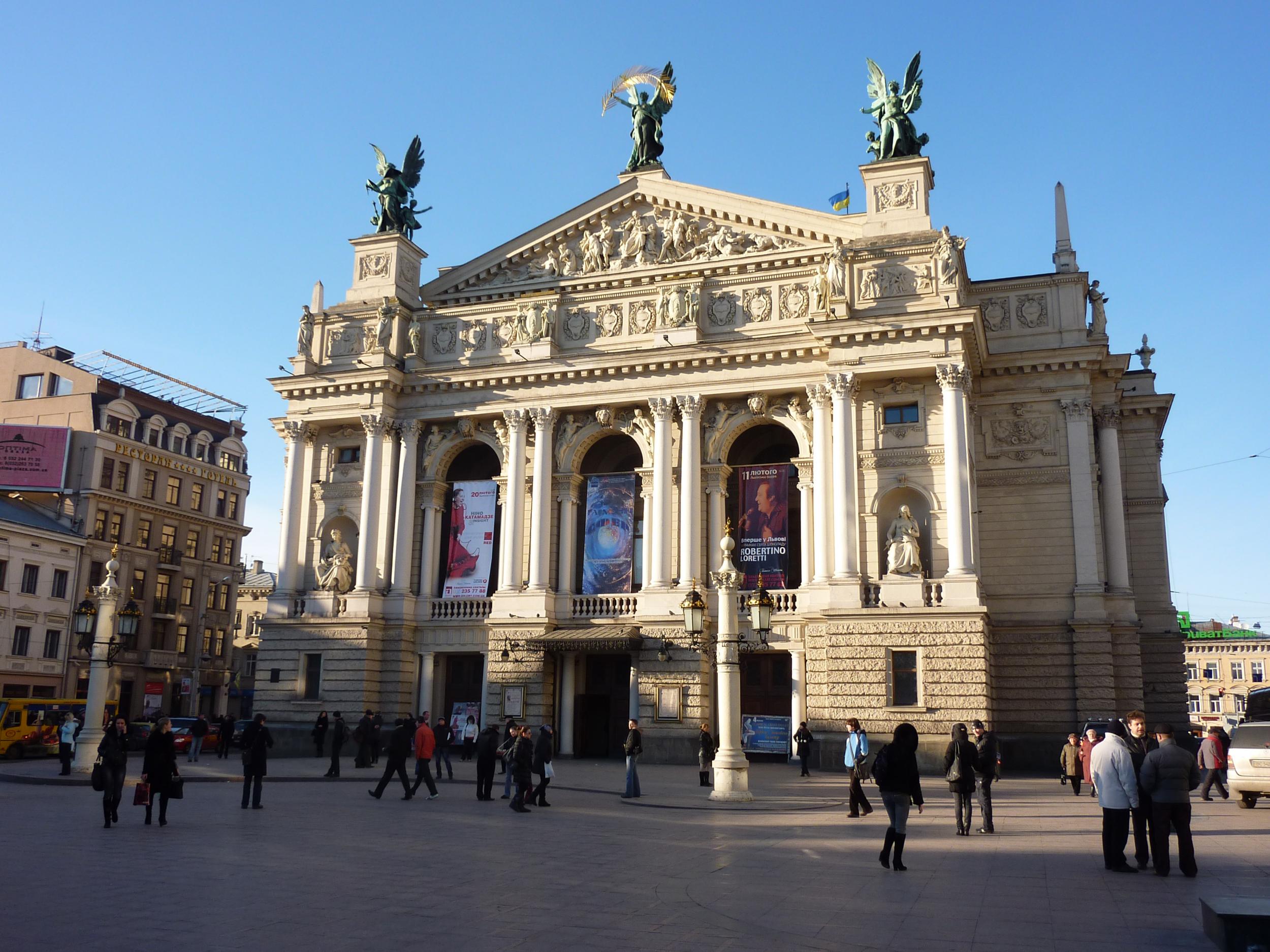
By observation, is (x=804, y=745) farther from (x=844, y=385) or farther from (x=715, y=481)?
(x=844, y=385)

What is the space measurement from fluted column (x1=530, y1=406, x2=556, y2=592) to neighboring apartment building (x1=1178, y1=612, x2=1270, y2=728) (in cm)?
8954

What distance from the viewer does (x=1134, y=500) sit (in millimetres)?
43656

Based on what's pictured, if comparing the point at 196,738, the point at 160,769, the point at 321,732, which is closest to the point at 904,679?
the point at 321,732

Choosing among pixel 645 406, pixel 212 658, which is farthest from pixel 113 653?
pixel 212 658

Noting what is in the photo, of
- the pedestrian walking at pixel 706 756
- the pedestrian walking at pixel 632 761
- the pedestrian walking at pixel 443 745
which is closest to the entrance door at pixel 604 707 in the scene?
the pedestrian walking at pixel 706 756

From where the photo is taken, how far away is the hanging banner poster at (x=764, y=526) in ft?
125

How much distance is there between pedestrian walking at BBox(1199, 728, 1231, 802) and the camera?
84.8 feet

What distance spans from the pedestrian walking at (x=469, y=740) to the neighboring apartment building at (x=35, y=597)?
30163mm

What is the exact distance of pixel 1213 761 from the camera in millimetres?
25953

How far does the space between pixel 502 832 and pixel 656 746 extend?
1951cm

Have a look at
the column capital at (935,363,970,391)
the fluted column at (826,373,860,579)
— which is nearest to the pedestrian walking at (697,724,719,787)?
the fluted column at (826,373,860,579)

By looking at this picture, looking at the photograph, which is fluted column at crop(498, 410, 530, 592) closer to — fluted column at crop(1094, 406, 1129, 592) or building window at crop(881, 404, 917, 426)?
building window at crop(881, 404, 917, 426)

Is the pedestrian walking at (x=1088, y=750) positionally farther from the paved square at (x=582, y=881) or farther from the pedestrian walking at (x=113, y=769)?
the pedestrian walking at (x=113, y=769)

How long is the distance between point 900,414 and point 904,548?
4.89 m
